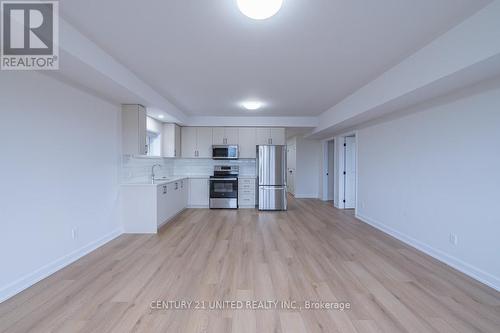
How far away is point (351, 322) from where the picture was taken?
1855 millimetres

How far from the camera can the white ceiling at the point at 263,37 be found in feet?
6.10

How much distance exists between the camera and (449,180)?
9.75 feet

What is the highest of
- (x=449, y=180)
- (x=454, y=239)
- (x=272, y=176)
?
(x=449, y=180)

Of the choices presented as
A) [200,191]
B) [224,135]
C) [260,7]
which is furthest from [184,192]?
[260,7]

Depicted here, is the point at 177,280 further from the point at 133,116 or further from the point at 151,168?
the point at 151,168

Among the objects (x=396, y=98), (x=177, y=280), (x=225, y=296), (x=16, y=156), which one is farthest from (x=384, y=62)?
(x=16, y=156)

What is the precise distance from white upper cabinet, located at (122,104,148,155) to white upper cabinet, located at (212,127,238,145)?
2484mm

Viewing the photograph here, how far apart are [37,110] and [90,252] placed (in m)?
2.01

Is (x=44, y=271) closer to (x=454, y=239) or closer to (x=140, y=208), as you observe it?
(x=140, y=208)

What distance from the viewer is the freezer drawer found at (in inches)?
240

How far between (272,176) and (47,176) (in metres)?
4.61

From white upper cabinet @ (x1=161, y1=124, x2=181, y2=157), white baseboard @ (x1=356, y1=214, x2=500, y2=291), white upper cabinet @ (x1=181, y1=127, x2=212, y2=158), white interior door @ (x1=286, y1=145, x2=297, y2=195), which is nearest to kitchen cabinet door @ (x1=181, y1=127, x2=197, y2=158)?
white upper cabinet @ (x1=181, y1=127, x2=212, y2=158)

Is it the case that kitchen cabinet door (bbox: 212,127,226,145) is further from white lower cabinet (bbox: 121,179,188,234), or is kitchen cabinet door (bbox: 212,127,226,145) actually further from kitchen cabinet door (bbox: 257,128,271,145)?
white lower cabinet (bbox: 121,179,188,234)

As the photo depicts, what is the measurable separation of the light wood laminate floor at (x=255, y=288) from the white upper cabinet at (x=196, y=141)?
294cm
